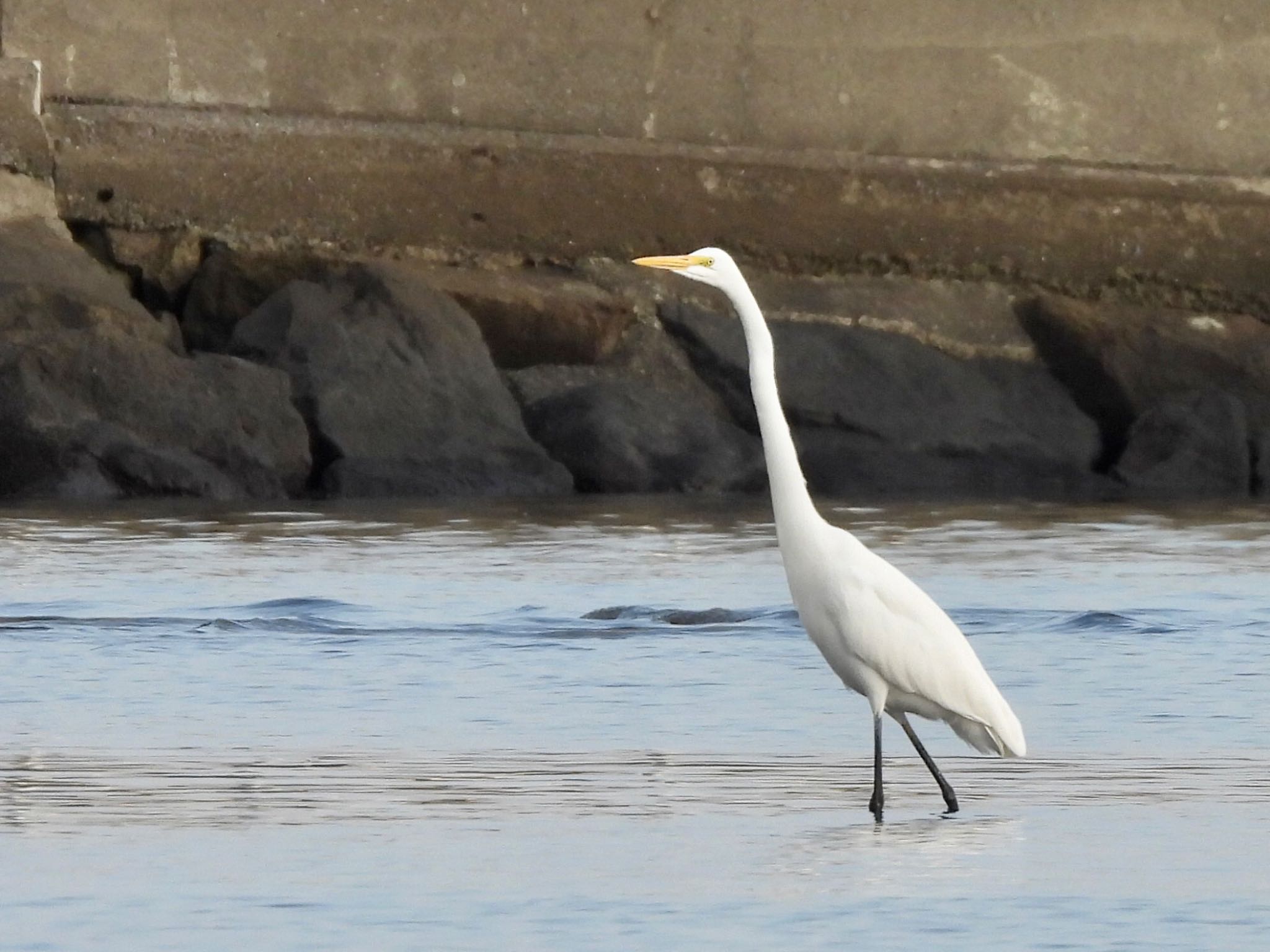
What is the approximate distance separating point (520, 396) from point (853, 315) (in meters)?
2.33

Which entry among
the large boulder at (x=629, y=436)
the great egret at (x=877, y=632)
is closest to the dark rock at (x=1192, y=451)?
the large boulder at (x=629, y=436)

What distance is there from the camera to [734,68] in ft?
53.3

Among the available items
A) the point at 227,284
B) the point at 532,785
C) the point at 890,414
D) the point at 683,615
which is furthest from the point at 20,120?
the point at 532,785

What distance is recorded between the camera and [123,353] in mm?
14086

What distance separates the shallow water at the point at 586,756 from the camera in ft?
15.7

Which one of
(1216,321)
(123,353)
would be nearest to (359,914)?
(123,353)

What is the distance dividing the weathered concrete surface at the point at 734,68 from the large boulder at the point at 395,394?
151 cm

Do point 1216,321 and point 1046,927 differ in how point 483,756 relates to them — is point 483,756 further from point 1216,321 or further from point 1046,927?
point 1216,321

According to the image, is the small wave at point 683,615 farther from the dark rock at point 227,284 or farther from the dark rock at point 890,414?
the dark rock at point 227,284

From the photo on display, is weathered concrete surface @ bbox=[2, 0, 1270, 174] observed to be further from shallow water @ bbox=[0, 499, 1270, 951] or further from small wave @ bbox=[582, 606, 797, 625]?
small wave @ bbox=[582, 606, 797, 625]

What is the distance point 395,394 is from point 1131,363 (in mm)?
4791

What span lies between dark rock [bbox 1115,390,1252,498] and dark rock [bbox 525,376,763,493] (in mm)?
2427

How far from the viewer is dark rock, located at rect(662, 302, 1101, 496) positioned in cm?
1567

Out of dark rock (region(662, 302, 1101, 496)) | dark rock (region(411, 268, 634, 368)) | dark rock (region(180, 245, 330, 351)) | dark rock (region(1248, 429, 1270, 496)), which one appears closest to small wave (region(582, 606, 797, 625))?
dark rock (region(662, 302, 1101, 496))
